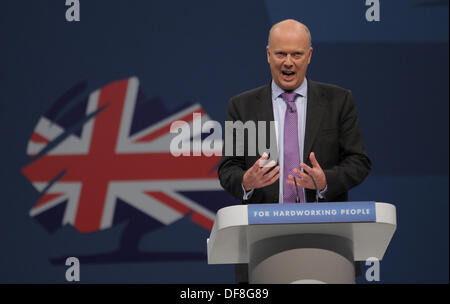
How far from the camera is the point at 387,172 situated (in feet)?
14.7

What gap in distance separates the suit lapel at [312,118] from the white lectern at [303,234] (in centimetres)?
46

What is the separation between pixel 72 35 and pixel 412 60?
1927 mm

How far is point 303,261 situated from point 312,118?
72 centimetres

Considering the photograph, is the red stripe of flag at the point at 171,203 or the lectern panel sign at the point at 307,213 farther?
the red stripe of flag at the point at 171,203

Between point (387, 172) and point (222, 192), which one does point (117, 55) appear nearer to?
point (222, 192)

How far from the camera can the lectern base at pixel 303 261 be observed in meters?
2.36

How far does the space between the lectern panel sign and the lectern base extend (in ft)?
0.42

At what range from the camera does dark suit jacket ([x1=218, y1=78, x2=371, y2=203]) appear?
2.79m

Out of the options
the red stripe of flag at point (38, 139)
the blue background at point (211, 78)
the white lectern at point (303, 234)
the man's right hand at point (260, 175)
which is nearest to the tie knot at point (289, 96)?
the man's right hand at point (260, 175)

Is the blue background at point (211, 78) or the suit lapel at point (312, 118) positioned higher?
the blue background at point (211, 78)

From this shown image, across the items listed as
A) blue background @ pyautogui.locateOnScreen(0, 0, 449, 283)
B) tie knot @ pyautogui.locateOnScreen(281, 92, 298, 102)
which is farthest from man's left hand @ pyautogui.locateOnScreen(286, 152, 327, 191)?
blue background @ pyautogui.locateOnScreen(0, 0, 449, 283)

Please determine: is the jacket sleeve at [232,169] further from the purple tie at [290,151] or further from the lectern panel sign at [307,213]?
the lectern panel sign at [307,213]

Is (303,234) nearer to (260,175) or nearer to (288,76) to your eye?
(260,175)
